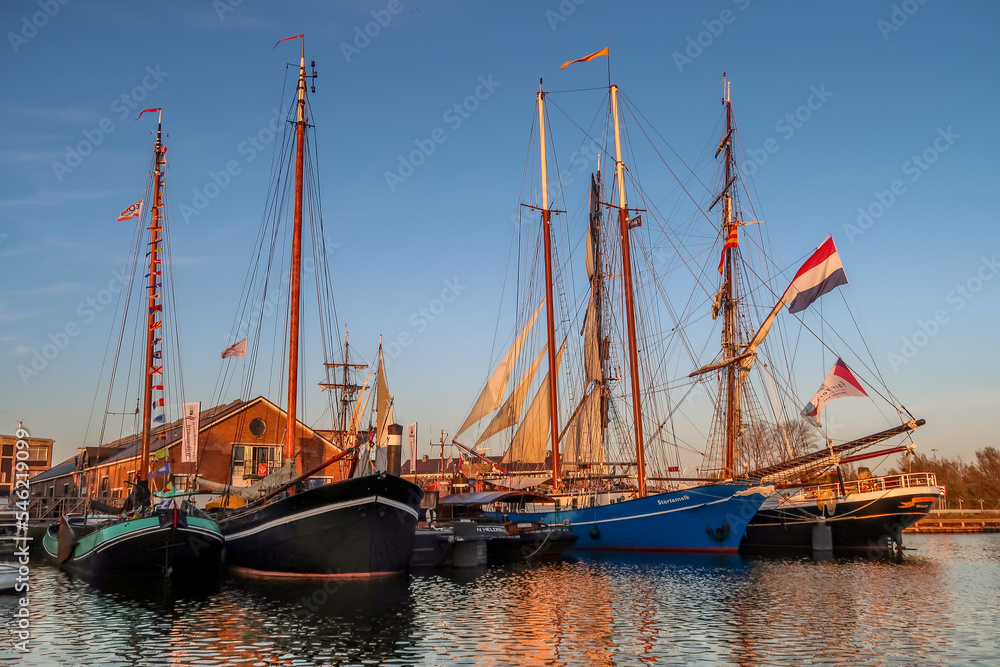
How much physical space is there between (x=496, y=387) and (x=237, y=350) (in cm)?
2500

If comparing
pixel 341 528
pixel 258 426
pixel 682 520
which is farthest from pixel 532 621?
pixel 258 426

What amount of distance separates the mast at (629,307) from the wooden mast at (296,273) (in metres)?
20.1

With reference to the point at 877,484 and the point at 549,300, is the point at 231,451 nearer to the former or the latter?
the point at 549,300

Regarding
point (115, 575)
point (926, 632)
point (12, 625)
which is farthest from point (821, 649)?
point (115, 575)

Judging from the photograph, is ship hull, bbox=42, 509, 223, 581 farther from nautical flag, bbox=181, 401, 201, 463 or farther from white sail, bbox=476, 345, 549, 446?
white sail, bbox=476, 345, 549, 446

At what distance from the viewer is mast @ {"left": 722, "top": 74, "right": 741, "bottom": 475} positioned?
5155cm

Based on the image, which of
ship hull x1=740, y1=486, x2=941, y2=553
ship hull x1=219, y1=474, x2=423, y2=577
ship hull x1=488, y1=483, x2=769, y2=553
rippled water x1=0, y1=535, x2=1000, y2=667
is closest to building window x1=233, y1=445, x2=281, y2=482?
ship hull x1=488, y1=483, x2=769, y2=553

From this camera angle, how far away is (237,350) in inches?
1410

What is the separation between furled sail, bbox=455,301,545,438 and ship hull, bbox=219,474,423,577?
98.0 feet

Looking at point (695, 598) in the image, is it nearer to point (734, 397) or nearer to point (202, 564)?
point (202, 564)

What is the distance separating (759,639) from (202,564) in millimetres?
21094

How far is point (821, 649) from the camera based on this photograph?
15.6m

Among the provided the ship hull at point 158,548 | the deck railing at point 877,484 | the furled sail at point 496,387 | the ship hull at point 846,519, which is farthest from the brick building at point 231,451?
the deck railing at point 877,484

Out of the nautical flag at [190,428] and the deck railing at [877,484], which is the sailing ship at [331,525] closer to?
the nautical flag at [190,428]
